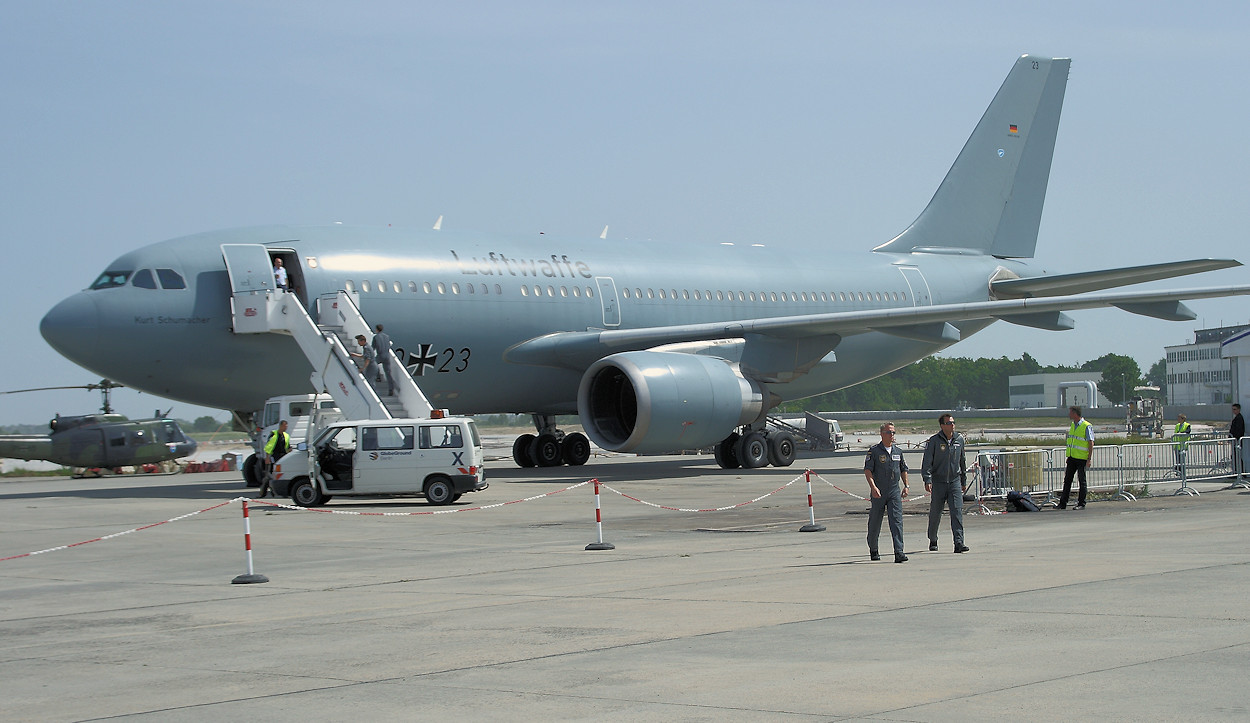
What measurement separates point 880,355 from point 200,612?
24468 millimetres

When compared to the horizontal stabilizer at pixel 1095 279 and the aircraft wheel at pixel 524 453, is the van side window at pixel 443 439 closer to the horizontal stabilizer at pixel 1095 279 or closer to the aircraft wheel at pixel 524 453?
the aircraft wheel at pixel 524 453

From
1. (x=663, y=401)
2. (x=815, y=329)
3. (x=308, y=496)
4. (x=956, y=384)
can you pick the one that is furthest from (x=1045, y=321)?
(x=956, y=384)

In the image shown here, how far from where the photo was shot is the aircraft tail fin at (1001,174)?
35406 mm

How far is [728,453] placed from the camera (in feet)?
90.4

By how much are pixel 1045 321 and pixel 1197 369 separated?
9963 cm

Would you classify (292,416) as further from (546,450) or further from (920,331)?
(920,331)

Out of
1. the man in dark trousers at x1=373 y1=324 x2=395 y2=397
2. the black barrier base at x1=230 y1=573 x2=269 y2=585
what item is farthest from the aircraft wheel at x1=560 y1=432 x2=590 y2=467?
the black barrier base at x1=230 y1=573 x2=269 y2=585

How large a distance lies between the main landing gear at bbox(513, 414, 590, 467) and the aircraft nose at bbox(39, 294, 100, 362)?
10305 millimetres

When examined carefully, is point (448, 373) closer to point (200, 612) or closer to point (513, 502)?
point (513, 502)

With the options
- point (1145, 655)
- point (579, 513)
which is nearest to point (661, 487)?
point (579, 513)

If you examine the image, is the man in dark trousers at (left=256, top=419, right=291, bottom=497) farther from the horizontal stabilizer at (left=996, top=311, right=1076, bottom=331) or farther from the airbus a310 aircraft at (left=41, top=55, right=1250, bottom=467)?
the horizontal stabilizer at (left=996, top=311, right=1076, bottom=331)

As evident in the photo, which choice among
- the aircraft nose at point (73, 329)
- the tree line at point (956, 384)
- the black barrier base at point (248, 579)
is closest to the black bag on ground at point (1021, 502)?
the black barrier base at point (248, 579)

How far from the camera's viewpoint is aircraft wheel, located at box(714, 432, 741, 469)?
2748cm

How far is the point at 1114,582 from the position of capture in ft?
32.0
